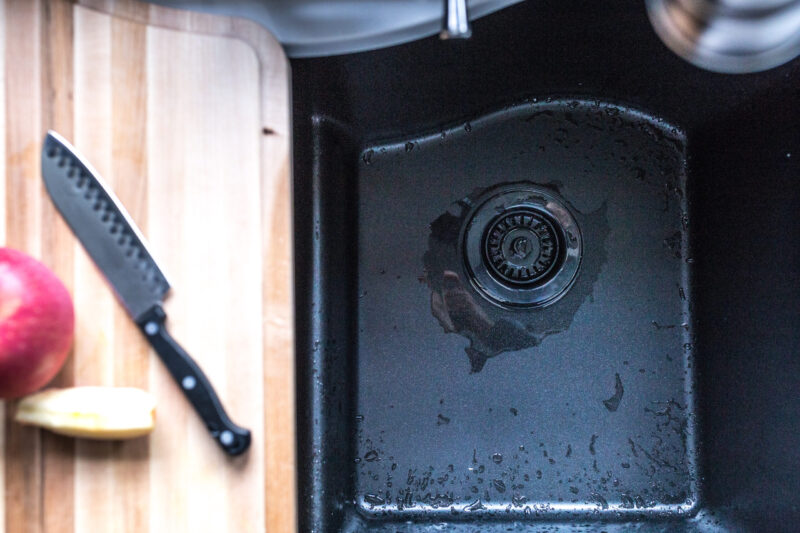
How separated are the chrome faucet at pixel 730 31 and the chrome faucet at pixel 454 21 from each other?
0.69 feet

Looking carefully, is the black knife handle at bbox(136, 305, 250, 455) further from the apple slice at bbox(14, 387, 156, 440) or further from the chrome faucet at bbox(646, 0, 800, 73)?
the chrome faucet at bbox(646, 0, 800, 73)

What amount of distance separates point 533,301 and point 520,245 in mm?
66

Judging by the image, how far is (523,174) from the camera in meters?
0.77

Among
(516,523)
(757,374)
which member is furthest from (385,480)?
(757,374)

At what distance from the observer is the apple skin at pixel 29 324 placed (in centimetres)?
48

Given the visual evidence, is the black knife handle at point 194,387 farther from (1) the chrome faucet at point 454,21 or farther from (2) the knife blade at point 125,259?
(1) the chrome faucet at point 454,21

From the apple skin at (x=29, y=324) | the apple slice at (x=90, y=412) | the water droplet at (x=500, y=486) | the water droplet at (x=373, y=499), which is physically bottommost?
the water droplet at (x=373, y=499)

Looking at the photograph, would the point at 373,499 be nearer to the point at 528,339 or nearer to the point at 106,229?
the point at 528,339

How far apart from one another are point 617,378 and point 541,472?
0.13 meters

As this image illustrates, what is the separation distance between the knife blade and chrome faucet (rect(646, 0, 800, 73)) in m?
0.50

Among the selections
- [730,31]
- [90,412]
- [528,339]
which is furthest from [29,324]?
[730,31]

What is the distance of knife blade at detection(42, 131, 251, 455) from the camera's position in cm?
54

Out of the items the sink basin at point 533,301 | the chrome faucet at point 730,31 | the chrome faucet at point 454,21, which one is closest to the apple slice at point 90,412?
the sink basin at point 533,301

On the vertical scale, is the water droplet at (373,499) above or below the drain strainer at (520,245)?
below
